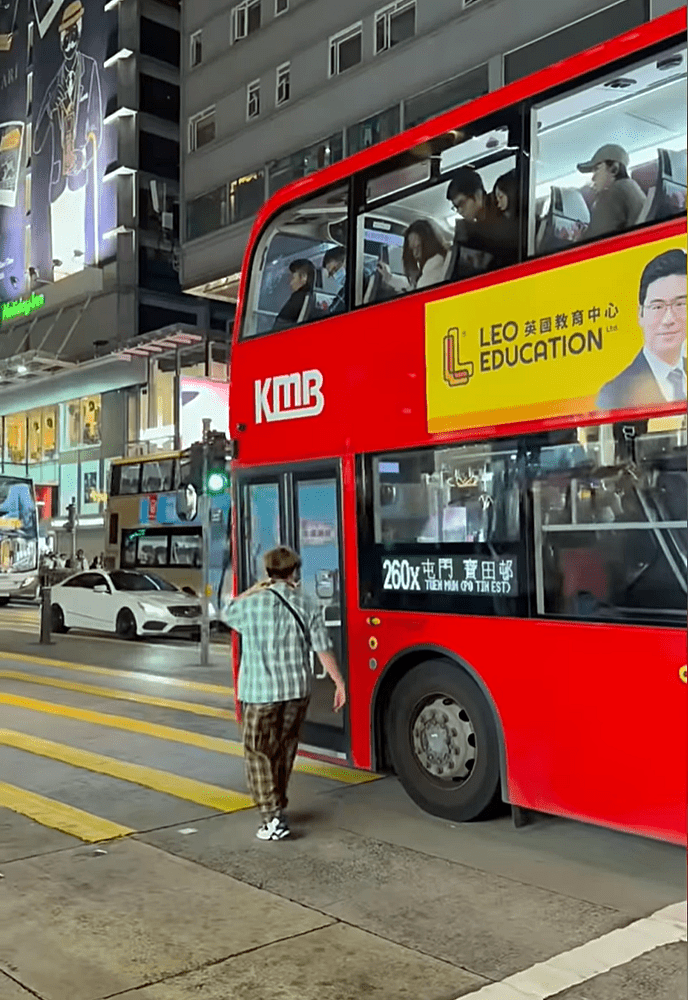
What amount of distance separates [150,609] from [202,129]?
73.3ft

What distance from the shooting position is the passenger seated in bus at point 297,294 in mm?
7748

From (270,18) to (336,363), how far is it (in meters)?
30.1

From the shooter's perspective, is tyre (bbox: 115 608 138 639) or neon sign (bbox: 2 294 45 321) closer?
tyre (bbox: 115 608 138 639)

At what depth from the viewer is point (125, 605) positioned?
1978cm

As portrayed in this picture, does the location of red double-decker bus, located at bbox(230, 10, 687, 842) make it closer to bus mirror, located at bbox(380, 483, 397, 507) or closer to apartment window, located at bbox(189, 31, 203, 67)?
bus mirror, located at bbox(380, 483, 397, 507)

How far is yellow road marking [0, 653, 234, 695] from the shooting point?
13.3 metres

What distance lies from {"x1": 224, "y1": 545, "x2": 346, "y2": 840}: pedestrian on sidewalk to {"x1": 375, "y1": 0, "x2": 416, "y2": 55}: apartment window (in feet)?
83.9

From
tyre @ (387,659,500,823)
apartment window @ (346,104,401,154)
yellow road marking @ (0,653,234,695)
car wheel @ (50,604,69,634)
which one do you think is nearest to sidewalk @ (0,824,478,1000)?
tyre @ (387,659,500,823)

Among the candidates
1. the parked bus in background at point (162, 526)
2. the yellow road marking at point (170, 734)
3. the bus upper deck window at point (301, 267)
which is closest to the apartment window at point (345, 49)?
the parked bus in background at point (162, 526)

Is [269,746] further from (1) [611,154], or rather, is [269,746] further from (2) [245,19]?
(2) [245,19]

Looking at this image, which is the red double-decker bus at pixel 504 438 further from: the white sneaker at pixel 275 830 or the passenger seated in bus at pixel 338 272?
the white sneaker at pixel 275 830

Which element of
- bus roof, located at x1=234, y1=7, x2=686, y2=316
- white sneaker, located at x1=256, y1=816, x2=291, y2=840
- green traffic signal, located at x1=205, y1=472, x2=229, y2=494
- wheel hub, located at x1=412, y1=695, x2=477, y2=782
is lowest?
white sneaker, located at x1=256, y1=816, x2=291, y2=840

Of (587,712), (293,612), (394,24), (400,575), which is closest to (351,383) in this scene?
(400,575)

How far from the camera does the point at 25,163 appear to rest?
5247 cm
